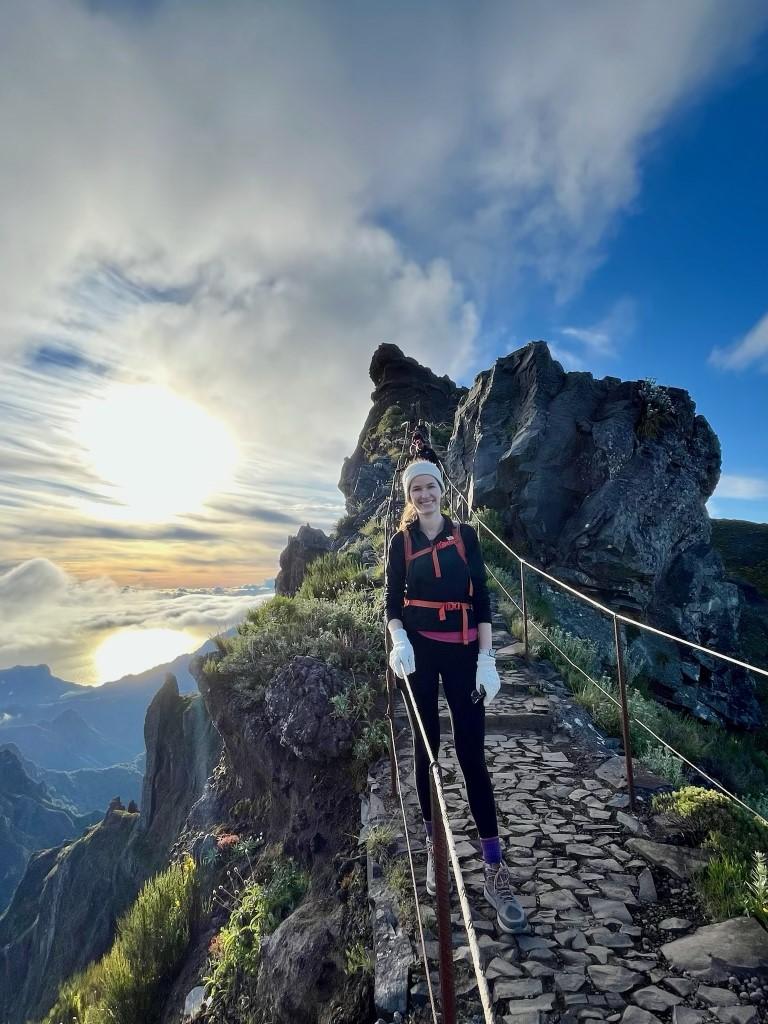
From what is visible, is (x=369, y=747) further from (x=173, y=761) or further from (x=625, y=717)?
(x=173, y=761)

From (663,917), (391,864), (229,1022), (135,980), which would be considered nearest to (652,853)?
(663,917)

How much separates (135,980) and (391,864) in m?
3.95

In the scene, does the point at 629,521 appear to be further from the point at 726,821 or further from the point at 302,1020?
the point at 302,1020

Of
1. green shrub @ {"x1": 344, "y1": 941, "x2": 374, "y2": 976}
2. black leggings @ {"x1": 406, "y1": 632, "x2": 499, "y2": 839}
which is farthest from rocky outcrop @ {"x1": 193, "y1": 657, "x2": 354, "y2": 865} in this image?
black leggings @ {"x1": 406, "y1": 632, "x2": 499, "y2": 839}

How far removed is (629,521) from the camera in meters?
12.7

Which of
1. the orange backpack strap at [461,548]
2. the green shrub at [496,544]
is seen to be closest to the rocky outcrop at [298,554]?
the green shrub at [496,544]

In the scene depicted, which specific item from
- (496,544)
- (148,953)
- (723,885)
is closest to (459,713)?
(723,885)

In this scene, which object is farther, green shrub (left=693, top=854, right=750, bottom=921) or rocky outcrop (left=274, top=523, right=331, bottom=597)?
rocky outcrop (left=274, top=523, right=331, bottom=597)

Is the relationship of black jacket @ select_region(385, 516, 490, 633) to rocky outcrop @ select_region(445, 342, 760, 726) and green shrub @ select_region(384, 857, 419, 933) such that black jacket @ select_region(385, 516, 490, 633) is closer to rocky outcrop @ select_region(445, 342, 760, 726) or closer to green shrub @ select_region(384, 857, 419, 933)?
green shrub @ select_region(384, 857, 419, 933)

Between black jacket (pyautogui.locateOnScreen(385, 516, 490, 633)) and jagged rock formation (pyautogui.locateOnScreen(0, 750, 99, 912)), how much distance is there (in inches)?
6500

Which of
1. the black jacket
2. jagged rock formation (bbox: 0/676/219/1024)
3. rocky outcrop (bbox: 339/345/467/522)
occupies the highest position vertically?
rocky outcrop (bbox: 339/345/467/522)

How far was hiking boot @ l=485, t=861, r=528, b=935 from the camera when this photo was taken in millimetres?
3367

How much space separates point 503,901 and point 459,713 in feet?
4.17

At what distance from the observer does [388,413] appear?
103 feet
